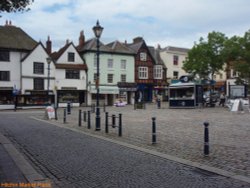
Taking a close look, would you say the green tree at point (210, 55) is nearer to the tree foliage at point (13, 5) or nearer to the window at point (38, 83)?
the window at point (38, 83)

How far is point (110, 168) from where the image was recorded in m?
7.52

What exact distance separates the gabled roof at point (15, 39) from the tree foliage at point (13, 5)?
3430 cm

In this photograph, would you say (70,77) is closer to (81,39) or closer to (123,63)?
(81,39)

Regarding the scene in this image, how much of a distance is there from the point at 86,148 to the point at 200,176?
14.8 ft

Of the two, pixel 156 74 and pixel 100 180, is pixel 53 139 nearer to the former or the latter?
pixel 100 180

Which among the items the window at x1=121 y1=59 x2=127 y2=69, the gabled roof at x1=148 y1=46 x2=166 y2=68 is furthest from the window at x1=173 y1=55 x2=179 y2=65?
the window at x1=121 y1=59 x2=127 y2=69

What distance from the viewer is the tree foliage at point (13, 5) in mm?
10773

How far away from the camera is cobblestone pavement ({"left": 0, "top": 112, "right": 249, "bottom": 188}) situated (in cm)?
632

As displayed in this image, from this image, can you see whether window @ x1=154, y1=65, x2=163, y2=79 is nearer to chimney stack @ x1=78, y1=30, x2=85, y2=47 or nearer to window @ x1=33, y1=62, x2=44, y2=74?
chimney stack @ x1=78, y1=30, x2=85, y2=47

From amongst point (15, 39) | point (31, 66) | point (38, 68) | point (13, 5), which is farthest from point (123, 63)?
point (13, 5)

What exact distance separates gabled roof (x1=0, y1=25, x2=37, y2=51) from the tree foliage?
3430cm

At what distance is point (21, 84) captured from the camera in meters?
44.3

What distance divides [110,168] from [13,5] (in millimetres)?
7014

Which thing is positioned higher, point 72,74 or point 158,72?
point 158,72
